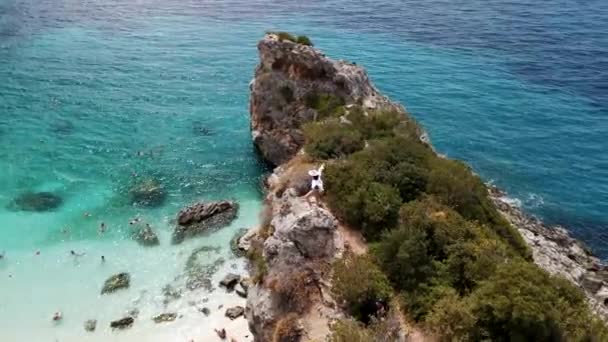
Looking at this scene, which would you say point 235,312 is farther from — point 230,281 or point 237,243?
point 237,243

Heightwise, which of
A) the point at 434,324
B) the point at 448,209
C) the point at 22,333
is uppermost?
the point at 448,209

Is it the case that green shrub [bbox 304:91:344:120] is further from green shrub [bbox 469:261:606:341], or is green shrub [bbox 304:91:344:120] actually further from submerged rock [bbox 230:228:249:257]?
green shrub [bbox 469:261:606:341]

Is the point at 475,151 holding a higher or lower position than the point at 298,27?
lower

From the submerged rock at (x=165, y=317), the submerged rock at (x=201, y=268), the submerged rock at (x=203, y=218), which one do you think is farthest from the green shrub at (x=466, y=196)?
the submerged rock at (x=203, y=218)

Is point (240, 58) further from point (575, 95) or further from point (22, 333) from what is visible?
point (22, 333)

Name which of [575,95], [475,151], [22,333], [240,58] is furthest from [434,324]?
[240,58]

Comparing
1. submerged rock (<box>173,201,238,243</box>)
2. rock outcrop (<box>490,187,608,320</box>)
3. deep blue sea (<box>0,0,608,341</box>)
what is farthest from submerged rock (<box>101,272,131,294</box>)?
rock outcrop (<box>490,187,608,320</box>)

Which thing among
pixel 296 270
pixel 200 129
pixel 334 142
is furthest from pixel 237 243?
pixel 200 129

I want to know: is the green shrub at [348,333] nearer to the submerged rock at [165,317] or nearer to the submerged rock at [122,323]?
the submerged rock at [165,317]
